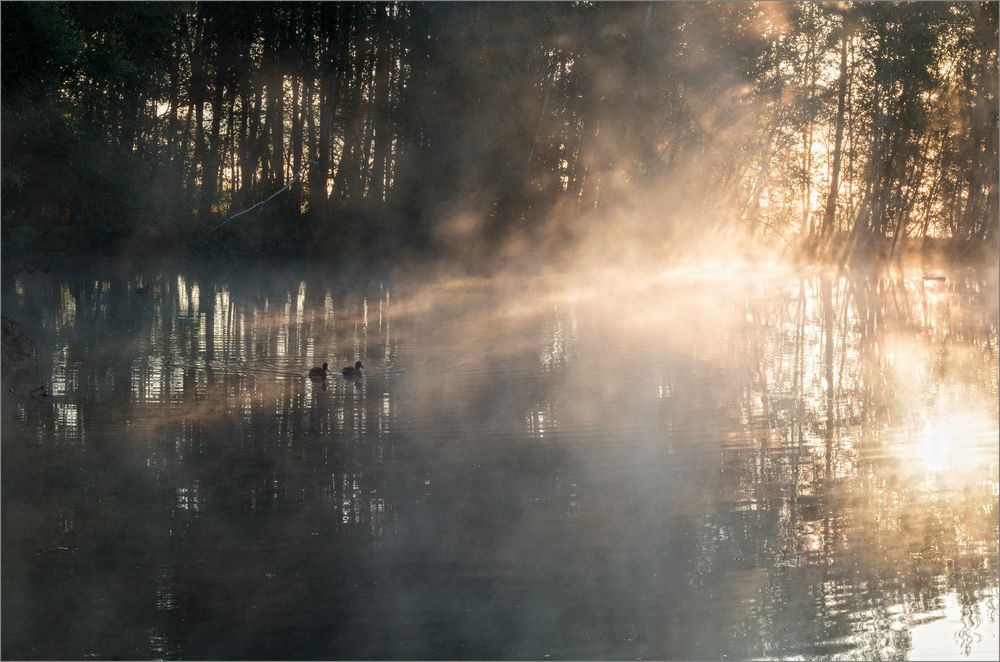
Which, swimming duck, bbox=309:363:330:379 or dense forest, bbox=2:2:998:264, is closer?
swimming duck, bbox=309:363:330:379

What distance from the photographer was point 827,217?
44.3 metres

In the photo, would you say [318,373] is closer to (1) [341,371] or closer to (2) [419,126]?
(1) [341,371]

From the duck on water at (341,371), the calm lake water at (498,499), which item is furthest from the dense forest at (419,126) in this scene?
the duck on water at (341,371)

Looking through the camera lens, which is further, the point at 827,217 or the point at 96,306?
the point at 827,217

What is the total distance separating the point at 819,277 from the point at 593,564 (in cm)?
2816

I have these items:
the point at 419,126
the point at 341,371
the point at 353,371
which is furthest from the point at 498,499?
the point at 419,126

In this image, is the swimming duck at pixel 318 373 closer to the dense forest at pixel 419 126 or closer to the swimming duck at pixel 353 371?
the swimming duck at pixel 353 371

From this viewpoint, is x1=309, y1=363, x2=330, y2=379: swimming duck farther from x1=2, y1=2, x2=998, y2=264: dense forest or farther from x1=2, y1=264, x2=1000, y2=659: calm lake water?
x1=2, y1=2, x2=998, y2=264: dense forest

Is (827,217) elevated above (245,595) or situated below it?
above

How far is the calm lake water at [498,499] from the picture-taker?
5.41 metres

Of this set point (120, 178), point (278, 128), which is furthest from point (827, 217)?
point (120, 178)

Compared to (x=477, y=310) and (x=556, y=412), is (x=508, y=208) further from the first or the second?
(x=556, y=412)

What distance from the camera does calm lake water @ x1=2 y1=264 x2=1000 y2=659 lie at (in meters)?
5.41

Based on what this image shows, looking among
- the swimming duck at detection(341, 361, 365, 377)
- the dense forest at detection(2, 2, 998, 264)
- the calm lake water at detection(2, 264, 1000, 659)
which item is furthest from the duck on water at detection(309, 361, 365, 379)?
the dense forest at detection(2, 2, 998, 264)
